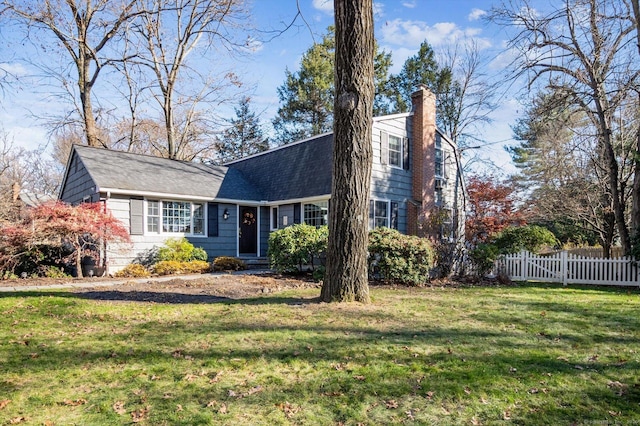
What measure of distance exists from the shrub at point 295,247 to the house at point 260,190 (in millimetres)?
2121

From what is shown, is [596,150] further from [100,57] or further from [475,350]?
[100,57]

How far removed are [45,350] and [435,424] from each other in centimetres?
414

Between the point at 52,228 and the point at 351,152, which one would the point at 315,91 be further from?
the point at 351,152

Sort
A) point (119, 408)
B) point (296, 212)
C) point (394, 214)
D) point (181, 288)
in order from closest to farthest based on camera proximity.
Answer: point (119, 408) < point (181, 288) < point (394, 214) < point (296, 212)

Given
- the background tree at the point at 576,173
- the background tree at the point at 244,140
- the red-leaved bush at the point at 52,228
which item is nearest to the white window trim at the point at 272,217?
the red-leaved bush at the point at 52,228

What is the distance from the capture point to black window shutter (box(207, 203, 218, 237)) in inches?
549

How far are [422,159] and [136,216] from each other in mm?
10277

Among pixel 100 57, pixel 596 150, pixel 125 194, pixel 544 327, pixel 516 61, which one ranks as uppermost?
pixel 100 57

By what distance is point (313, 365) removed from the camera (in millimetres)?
3811

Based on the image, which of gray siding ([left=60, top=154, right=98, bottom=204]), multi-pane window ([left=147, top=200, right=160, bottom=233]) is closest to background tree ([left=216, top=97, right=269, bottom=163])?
gray siding ([left=60, top=154, right=98, bottom=204])

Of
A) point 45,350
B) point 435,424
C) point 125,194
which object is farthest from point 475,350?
point 125,194

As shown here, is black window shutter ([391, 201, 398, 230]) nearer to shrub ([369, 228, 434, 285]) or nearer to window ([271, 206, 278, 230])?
shrub ([369, 228, 434, 285])

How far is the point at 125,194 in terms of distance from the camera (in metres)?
11.9

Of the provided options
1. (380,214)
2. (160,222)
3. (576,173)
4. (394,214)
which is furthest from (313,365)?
(576,173)
